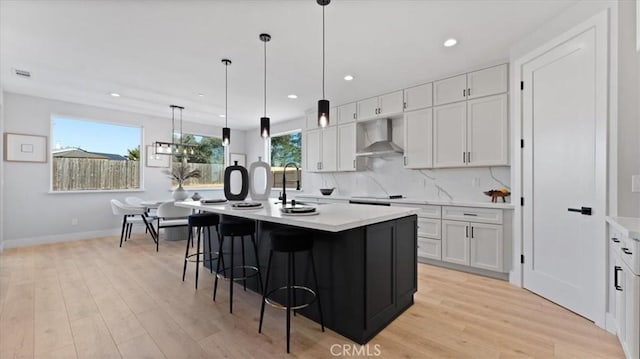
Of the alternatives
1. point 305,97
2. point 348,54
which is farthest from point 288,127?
point 348,54

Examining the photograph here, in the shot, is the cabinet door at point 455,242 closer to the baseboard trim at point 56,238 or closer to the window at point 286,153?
the window at point 286,153

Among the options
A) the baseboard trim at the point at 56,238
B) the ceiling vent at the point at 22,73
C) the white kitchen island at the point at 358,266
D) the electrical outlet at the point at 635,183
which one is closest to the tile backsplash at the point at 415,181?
the electrical outlet at the point at 635,183

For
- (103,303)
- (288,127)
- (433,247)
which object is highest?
(288,127)

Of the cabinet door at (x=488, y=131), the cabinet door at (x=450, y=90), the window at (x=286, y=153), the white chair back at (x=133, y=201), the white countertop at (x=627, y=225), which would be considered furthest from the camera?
the window at (x=286, y=153)

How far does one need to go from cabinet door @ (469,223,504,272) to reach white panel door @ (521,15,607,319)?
300 mm

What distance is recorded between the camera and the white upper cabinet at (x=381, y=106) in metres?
4.49

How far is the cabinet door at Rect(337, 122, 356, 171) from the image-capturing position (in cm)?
515

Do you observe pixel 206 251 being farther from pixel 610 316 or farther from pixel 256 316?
pixel 610 316

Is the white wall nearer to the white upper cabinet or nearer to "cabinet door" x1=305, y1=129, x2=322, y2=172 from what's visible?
"cabinet door" x1=305, y1=129, x2=322, y2=172

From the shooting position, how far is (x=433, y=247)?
3.84m

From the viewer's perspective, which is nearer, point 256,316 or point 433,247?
point 256,316

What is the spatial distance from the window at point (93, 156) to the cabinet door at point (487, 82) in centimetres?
644

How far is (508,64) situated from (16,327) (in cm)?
541

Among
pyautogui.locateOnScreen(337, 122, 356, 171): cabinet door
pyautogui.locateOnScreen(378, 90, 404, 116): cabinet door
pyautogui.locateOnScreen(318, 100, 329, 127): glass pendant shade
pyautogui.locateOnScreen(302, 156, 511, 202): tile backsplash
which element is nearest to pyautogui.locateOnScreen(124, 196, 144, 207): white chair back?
pyautogui.locateOnScreen(302, 156, 511, 202): tile backsplash
